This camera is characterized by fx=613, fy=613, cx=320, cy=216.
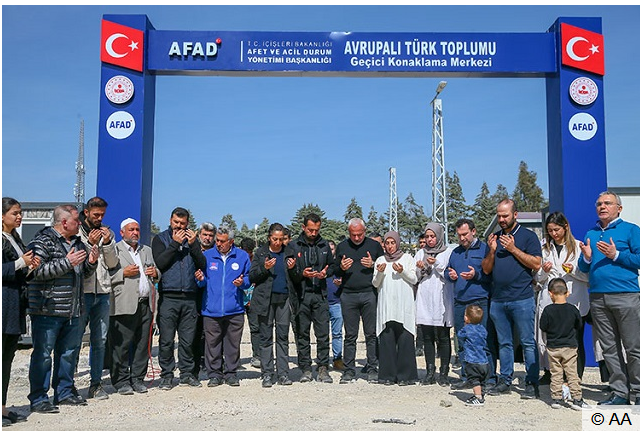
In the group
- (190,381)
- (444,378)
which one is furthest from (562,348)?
(190,381)

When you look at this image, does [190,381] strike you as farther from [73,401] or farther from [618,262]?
[618,262]

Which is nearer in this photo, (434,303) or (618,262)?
(618,262)

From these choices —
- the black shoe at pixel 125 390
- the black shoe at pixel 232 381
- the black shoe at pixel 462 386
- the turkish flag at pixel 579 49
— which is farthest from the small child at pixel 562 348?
the black shoe at pixel 125 390

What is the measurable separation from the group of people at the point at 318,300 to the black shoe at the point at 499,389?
5cm

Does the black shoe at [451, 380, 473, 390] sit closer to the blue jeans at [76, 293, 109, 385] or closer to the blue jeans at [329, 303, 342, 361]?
the blue jeans at [329, 303, 342, 361]

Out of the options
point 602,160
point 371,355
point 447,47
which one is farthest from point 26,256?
point 602,160

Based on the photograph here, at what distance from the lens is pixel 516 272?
21.8ft

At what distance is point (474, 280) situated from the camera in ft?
23.1

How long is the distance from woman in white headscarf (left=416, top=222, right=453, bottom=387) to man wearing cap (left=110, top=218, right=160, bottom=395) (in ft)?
10.7

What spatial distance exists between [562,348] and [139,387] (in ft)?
15.0

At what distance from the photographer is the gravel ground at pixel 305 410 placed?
5383 mm

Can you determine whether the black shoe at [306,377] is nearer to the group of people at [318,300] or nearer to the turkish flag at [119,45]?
the group of people at [318,300]

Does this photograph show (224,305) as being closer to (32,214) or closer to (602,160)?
(602,160)

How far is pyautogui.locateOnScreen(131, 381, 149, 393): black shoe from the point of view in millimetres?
6930
